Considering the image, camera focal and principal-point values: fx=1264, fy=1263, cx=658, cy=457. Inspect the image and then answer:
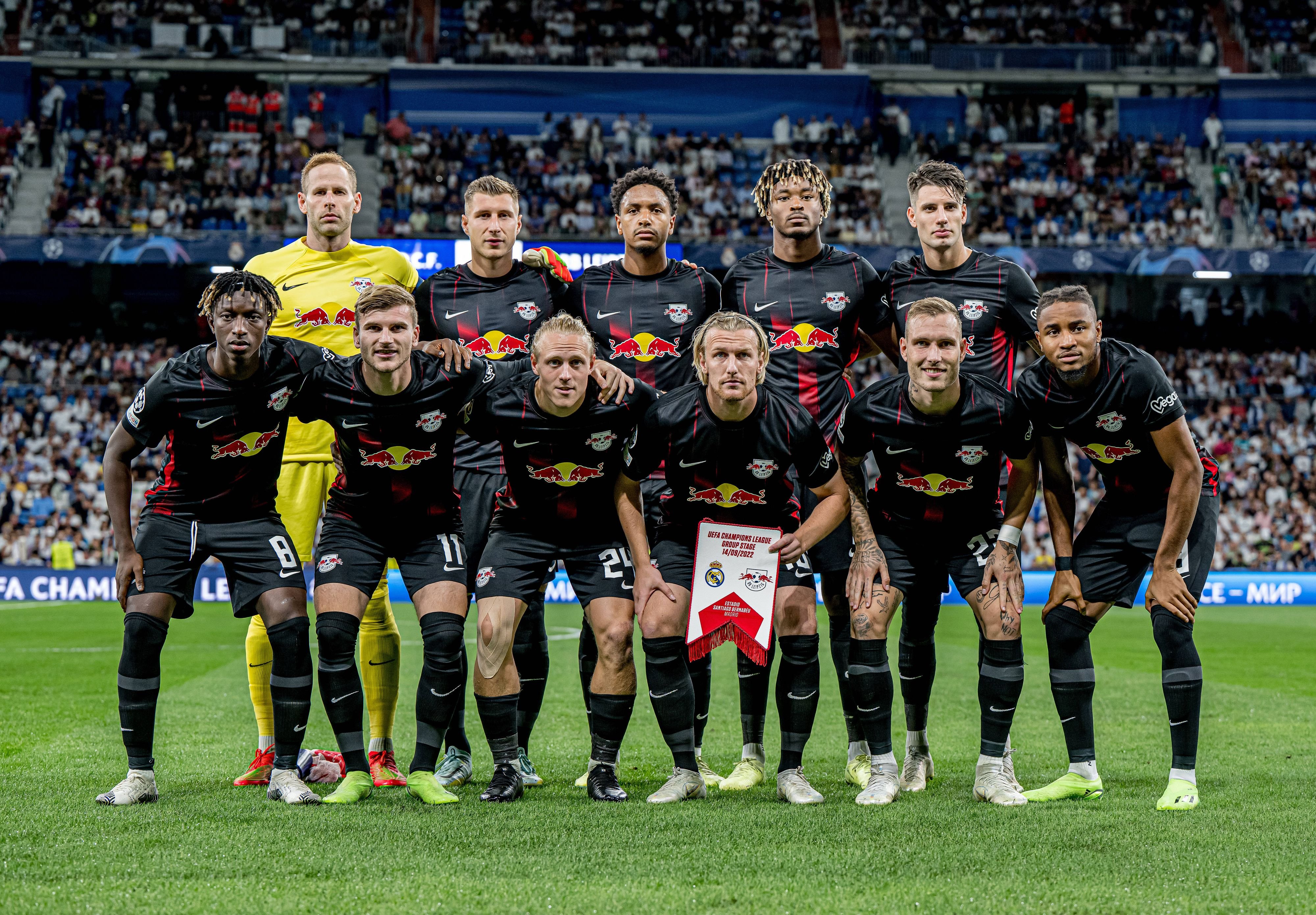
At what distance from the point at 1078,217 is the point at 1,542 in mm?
22039

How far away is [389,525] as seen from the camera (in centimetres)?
577

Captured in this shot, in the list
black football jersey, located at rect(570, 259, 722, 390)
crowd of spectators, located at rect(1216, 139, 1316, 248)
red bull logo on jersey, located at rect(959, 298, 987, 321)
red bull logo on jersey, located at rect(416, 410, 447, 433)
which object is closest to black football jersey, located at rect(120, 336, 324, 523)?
red bull logo on jersey, located at rect(416, 410, 447, 433)

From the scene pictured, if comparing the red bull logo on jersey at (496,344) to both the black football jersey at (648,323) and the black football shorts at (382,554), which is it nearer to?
the black football jersey at (648,323)

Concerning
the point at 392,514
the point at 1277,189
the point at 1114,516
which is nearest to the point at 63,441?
the point at 392,514

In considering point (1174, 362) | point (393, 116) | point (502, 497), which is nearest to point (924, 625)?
point (502, 497)

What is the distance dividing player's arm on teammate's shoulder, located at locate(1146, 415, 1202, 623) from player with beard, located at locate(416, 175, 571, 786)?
2.85 metres

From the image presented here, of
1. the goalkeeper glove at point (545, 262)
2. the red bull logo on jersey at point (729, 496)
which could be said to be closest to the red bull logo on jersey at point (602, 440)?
the red bull logo on jersey at point (729, 496)

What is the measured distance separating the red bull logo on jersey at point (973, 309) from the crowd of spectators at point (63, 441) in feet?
58.1

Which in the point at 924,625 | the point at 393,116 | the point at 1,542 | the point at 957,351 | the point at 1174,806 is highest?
the point at 393,116

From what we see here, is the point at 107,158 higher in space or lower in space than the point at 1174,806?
higher

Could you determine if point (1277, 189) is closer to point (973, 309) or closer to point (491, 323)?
point (973, 309)

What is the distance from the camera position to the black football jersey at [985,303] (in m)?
6.18

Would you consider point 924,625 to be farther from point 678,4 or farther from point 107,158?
point 678,4

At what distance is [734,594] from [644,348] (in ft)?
4.91
